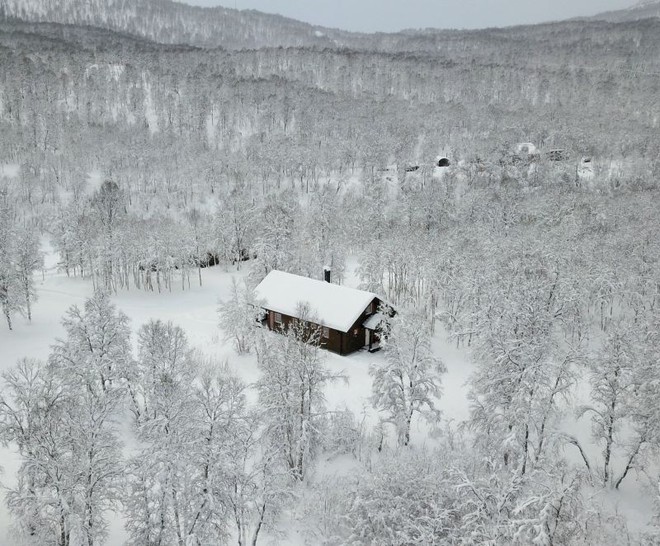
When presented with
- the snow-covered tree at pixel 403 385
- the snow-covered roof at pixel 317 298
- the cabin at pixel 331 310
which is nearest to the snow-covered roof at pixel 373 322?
the cabin at pixel 331 310

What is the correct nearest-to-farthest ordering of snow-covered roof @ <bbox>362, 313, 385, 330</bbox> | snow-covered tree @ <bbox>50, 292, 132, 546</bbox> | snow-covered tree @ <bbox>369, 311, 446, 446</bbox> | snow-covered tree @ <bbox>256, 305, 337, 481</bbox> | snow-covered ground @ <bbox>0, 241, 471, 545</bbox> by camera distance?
snow-covered tree @ <bbox>50, 292, 132, 546</bbox>
snow-covered tree @ <bbox>256, 305, 337, 481</bbox>
snow-covered tree @ <bbox>369, 311, 446, 446</bbox>
snow-covered ground @ <bbox>0, 241, 471, 545</bbox>
snow-covered roof @ <bbox>362, 313, 385, 330</bbox>

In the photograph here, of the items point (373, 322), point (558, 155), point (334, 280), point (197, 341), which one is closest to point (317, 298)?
point (373, 322)

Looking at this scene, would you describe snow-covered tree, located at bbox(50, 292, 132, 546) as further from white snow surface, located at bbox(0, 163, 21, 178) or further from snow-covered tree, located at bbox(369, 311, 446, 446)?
white snow surface, located at bbox(0, 163, 21, 178)

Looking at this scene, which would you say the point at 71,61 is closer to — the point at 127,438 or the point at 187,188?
the point at 187,188

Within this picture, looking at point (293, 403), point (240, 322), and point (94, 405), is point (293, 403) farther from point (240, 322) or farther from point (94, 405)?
point (240, 322)

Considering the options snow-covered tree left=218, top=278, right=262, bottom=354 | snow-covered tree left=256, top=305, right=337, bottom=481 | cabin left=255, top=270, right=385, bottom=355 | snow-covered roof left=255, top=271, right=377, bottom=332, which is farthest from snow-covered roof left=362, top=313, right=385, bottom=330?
snow-covered tree left=256, top=305, right=337, bottom=481

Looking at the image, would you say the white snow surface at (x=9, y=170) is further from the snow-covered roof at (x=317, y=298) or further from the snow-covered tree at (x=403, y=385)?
the snow-covered tree at (x=403, y=385)
